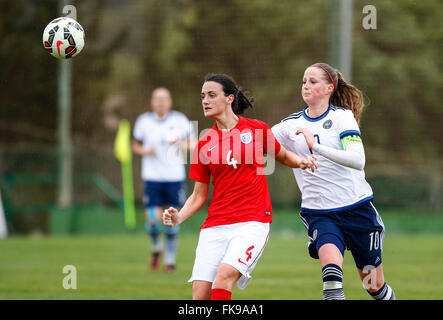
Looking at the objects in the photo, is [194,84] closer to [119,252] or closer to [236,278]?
[119,252]

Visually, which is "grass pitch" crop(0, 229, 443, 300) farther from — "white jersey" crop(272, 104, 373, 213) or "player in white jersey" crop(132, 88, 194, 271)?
"white jersey" crop(272, 104, 373, 213)

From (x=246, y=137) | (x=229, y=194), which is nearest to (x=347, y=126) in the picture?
(x=246, y=137)

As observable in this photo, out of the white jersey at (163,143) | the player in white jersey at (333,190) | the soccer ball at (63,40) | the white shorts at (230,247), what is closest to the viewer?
the white shorts at (230,247)

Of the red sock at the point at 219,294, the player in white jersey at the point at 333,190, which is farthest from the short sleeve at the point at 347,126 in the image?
the red sock at the point at 219,294

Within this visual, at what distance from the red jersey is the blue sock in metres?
0.59

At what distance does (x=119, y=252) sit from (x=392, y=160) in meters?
8.20

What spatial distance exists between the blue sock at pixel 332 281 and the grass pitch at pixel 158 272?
244 centimetres

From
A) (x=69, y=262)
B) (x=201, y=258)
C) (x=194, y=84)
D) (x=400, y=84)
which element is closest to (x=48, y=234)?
(x=194, y=84)

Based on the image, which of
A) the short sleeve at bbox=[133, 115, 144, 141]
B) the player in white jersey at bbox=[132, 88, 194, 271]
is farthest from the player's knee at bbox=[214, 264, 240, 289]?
the short sleeve at bbox=[133, 115, 144, 141]

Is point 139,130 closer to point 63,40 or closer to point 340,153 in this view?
point 63,40

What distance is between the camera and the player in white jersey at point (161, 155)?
11641 millimetres

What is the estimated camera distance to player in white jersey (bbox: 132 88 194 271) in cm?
1164

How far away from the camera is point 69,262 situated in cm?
1243

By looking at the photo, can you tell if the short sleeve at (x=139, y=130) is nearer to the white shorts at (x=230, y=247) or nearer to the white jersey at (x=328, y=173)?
the white jersey at (x=328, y=173)
